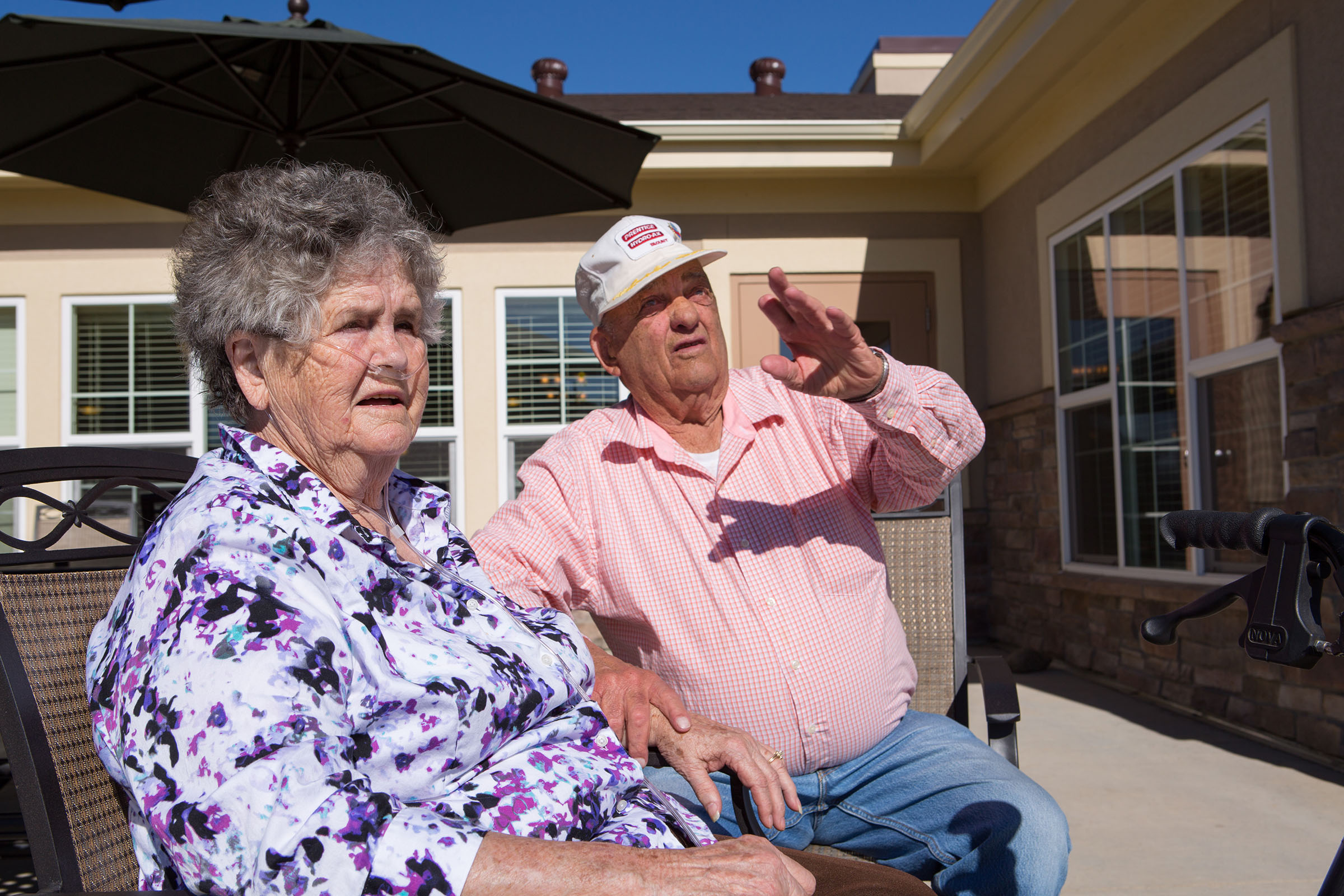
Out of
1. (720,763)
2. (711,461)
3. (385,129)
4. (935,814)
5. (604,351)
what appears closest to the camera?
(720,763)

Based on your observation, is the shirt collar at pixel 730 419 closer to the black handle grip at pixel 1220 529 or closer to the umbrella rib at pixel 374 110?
the black handle grip at pixel 1220 529

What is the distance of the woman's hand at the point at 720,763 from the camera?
1.52 m

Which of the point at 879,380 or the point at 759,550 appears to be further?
the point at 759,550

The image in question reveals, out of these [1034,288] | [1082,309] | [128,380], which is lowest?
[128,380]

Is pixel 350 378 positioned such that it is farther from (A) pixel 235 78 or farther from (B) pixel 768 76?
(B) pixel 768 76

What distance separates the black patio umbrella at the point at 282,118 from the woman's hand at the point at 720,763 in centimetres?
200

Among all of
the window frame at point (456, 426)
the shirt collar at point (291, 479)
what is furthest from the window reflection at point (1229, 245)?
the window frame at point (456, 426)

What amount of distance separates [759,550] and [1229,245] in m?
3.14

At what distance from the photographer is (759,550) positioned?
1.94 metres

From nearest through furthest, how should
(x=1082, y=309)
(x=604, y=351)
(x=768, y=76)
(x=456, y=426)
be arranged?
(x=604, y=351)
(x=1082, y=309)
(x=456, y=426)
(x=768, y=76)

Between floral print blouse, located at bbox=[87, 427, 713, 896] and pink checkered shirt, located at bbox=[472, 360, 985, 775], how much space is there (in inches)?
18.3

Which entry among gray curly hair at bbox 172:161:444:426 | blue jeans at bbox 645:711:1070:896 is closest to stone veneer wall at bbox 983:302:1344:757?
blue jeans at bbox 645:711:1070:896

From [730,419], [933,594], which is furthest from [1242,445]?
[730,419]

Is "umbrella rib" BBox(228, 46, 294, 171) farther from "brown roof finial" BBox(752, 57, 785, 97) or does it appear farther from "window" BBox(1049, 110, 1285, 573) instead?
"brown roof finial" BBox(752, 57, 785, 97)
